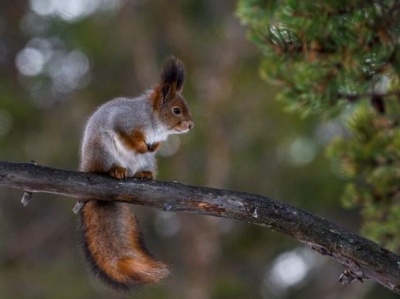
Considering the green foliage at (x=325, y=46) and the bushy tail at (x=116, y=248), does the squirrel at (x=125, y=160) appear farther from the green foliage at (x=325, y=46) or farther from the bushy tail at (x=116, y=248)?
the green foliage at (x=325, y=46)

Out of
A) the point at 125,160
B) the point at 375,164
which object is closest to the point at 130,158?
the point at 125,160

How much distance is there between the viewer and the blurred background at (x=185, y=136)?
6.38m

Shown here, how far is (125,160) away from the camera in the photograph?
9.45 ft

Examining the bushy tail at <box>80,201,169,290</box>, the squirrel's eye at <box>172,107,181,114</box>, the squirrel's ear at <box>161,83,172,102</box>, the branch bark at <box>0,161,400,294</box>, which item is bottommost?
the bushy tail at <box>80,201,169,290</box>

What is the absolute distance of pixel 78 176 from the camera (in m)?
2.42

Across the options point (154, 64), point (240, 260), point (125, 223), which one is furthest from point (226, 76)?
point (125, 223)

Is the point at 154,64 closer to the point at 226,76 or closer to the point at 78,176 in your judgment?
the point at 226,76

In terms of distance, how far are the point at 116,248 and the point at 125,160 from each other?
28 centimetres

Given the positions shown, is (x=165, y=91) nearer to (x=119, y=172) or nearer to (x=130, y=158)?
(x=130, y=158)

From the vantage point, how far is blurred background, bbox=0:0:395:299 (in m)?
6.38

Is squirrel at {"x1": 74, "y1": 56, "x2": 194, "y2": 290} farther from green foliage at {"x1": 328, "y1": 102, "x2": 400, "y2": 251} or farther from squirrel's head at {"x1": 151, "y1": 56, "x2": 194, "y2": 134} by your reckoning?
green foliage at {"x1": 328, "y1": 102, "x2": 400, "y2": 251}

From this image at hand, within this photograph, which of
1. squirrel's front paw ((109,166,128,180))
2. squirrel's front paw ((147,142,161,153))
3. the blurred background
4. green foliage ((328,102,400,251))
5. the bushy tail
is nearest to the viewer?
the bushy tail

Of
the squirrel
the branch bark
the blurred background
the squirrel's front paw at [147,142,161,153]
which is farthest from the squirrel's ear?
the blurred background

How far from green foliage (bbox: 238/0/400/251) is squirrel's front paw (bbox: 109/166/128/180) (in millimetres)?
551
